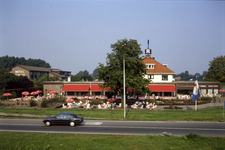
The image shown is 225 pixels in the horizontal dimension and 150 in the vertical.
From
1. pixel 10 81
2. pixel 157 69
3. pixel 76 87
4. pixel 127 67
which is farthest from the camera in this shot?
pixel 10 81

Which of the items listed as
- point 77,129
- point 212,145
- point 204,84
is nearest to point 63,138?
point 77,129

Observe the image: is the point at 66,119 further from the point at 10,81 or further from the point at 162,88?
the point at 10,81

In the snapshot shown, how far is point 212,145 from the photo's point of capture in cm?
1208

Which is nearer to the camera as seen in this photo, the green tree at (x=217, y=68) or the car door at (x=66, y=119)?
the car door at (x=66, y=119)

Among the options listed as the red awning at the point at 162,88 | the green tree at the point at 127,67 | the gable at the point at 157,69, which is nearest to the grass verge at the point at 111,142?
the green tree at the point at 127,67

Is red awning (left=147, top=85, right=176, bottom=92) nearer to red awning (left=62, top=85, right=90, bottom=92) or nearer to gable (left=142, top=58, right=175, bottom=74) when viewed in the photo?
gable (left=142, top=58, right=175, bottom=74)

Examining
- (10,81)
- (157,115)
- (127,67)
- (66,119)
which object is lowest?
(157,115)

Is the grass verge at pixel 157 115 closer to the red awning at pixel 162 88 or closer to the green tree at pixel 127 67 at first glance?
the green tree at pixel 127 67

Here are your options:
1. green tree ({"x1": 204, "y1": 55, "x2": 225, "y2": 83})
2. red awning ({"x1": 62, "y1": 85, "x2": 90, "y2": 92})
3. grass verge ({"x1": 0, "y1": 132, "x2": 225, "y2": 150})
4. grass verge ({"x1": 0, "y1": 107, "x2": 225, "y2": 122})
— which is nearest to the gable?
red awning ({"x1": 62, "y1": 85, "x2": 90, "y2": 92})

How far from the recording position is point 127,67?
107ft

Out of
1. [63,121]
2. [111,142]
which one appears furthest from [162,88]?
[111,142]

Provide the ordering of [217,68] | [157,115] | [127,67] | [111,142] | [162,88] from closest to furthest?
[111,142], [157,115], [127,67], [162,88], [217,68]

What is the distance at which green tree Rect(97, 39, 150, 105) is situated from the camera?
3053 centimetres

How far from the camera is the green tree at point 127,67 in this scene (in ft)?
100
